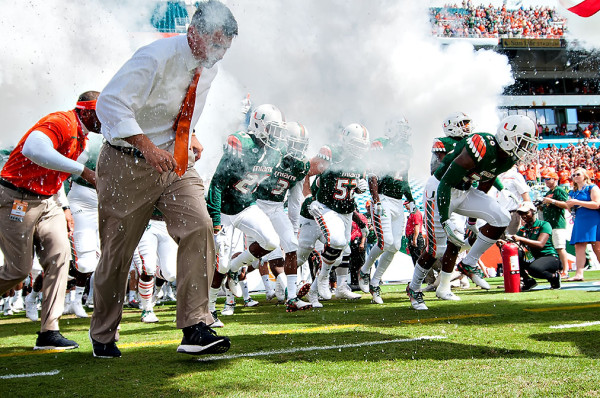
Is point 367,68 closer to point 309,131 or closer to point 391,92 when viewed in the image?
point 391,92

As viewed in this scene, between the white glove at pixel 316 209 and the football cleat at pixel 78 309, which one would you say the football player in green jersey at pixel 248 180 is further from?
the football cleat at pixel 78 309

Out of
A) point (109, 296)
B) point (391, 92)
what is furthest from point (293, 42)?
point (109, 296)

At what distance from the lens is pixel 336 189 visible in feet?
24.4

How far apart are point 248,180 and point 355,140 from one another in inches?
57.6

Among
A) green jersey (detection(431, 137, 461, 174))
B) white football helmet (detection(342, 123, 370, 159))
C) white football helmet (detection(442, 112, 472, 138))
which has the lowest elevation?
green jersey (detection(431, 137, 461, 174))

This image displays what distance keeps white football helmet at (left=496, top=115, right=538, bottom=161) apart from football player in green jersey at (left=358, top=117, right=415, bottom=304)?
1198 millimetres

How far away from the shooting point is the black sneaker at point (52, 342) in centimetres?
394

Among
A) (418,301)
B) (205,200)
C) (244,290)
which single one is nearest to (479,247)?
(418,301)

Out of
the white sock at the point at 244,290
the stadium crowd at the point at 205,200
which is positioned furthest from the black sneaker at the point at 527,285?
the white sock at the point at 244,290

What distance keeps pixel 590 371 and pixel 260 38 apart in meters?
3.14

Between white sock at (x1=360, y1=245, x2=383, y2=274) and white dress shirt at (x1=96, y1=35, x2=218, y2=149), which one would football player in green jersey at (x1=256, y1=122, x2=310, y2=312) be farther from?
white dress shirt at (x1=96, y1=35, x2=218, y2=149)

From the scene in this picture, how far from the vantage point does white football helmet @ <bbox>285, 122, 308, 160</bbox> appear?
614 centimetres

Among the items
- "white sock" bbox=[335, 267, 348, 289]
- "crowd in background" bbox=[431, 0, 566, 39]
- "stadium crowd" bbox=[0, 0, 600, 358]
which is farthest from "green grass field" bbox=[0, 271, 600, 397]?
"white sock" bbox=[335, 267, 348, 289]

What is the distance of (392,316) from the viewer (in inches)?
211
